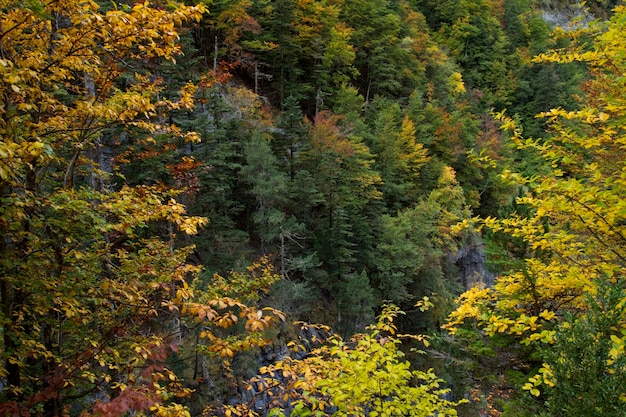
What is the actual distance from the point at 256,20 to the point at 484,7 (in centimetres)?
3487

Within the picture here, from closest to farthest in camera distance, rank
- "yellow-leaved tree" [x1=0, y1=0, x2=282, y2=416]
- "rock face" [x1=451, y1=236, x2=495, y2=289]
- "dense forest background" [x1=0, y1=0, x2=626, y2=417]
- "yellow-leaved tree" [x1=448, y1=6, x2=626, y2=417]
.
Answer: "yellow-leaved tree" [x1=448, y1=6, x2=626, y2=417] → "yellow-leaved tree" [x1=0, y1=0, x2=282, y2=416] → "dense forest background" [x1=0, y1=0, x2=626, y2=417] → "rock face" [x1=451, y1=236, x2=495, y2=289]

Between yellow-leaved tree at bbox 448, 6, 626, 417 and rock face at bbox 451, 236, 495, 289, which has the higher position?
yellow-leaved tree at bbox 448, 6, 626, 417

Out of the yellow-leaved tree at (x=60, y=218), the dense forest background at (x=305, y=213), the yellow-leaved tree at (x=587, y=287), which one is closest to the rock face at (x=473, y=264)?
the dense forest background at (x=305, y=213)

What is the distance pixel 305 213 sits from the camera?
1978 centimetres

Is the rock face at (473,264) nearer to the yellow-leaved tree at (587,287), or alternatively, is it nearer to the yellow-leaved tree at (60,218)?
the yellow-leaved tree at (587,287)

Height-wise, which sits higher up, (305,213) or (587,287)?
(587,287)

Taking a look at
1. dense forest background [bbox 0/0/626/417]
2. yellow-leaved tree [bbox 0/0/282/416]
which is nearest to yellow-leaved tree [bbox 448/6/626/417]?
dense forest background [bbox 0/0/626/417]

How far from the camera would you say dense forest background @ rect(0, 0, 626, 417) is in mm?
3186

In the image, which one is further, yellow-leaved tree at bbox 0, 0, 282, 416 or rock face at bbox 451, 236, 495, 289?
rock face at bbox 451, 236, 495, 289

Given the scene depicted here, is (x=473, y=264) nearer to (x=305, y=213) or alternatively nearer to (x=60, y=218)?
(x=305, y=213)

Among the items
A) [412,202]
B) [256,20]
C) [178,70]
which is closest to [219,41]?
[256,20]

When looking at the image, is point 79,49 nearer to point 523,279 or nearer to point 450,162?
point 523,279

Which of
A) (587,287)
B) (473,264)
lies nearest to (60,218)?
(587,287)

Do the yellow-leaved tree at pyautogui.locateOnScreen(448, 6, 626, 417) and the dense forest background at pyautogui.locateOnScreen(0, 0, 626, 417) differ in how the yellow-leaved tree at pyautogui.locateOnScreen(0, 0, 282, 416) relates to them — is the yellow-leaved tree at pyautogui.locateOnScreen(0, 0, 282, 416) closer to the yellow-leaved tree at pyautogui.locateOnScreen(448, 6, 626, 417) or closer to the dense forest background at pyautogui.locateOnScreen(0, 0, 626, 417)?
the dense forest background at pyautogui.locateOnScreen(0, 0, 626, 417)
